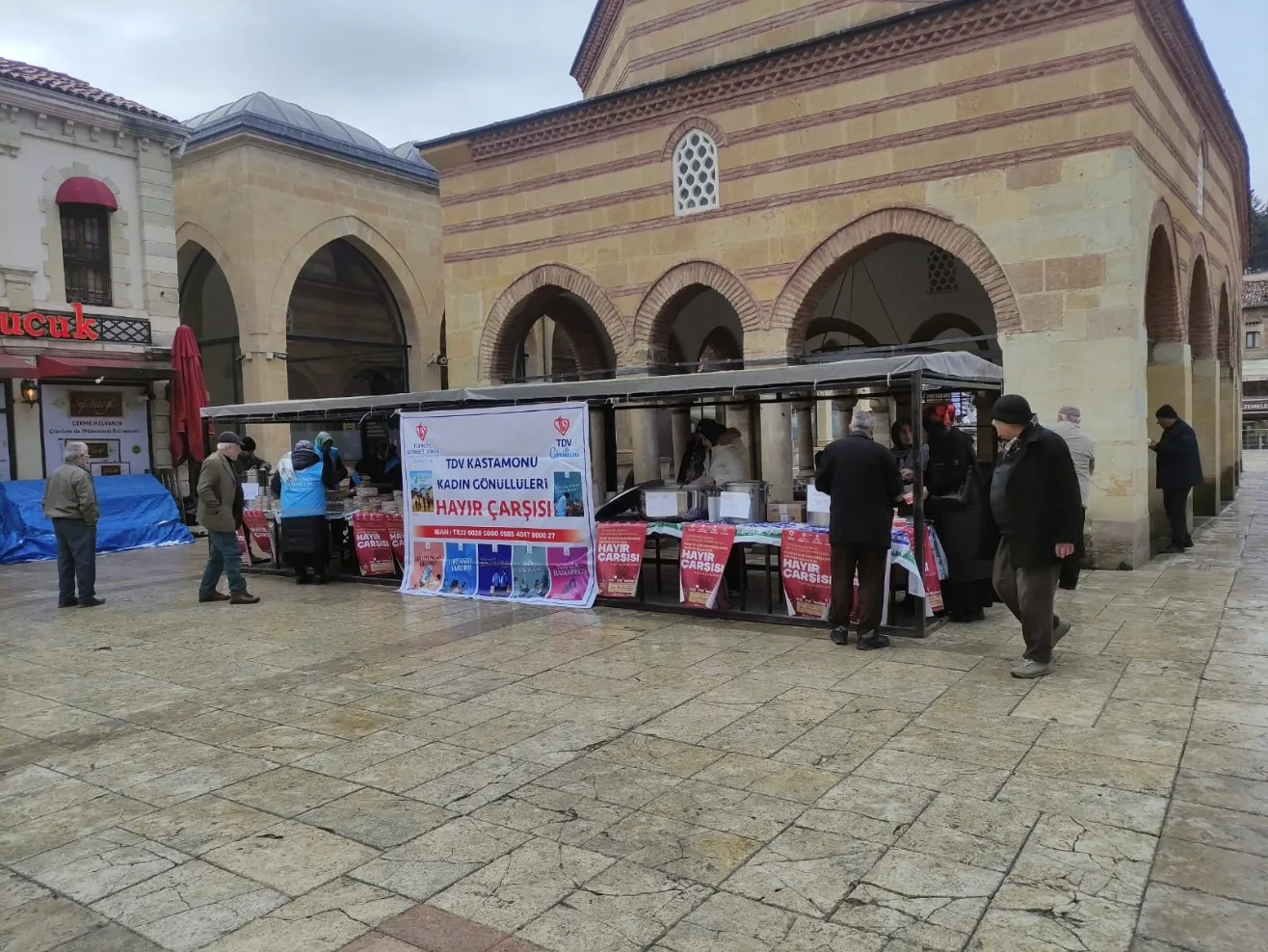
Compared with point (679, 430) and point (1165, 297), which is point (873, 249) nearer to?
point (1165, 297)

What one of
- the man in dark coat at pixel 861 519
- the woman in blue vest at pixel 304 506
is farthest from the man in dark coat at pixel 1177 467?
the woman in blue vest at pixel 304 506

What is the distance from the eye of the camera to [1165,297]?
11523mm

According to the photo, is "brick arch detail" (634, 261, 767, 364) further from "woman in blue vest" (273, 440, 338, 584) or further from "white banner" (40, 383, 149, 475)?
"white banner" (40, 383, 149, 475)

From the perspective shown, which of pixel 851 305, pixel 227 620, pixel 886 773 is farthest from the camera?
pixel 851 305

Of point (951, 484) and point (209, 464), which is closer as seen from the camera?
point (951, 484)

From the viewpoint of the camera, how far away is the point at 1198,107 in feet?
39.0

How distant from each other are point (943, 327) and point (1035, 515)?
1145cm

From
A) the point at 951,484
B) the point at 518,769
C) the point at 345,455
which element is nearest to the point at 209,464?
the point at 518,769

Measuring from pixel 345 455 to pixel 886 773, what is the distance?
16797 millimetres

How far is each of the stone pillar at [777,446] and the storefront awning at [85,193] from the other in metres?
11.2

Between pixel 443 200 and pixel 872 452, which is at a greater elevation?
pixel 443 200

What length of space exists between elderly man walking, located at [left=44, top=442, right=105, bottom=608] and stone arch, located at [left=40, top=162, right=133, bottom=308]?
6913 millimetres

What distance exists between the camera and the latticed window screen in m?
15.8

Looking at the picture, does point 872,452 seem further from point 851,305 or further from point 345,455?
point 345,455
